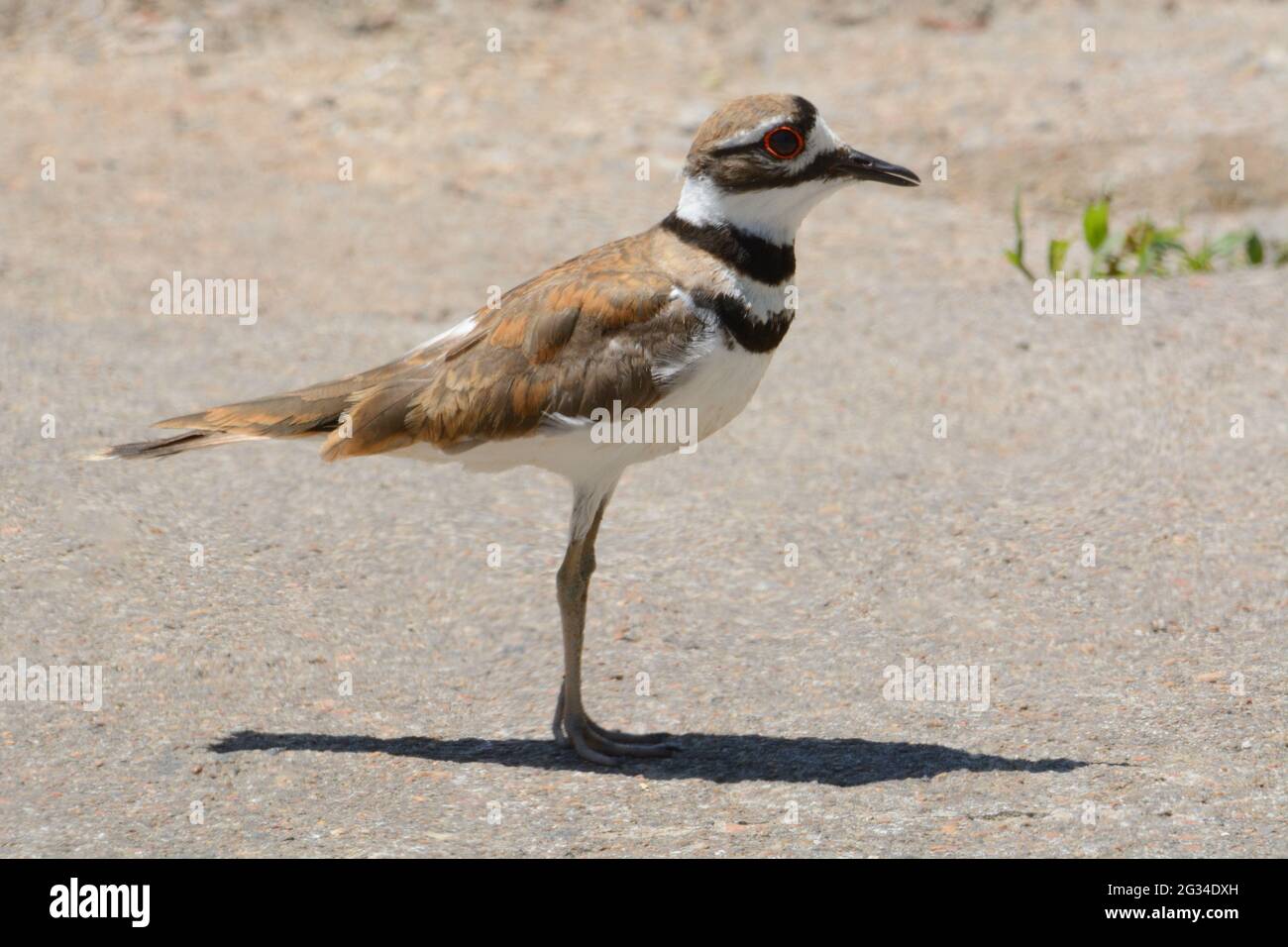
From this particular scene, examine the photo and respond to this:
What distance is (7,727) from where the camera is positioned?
5430mm

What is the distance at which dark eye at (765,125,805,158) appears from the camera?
16.8 ft

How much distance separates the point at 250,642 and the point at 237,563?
0.65 metres

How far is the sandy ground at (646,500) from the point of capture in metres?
5.10

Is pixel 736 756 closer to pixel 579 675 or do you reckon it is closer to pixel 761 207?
pixel 579 675

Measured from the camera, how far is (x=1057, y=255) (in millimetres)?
9781

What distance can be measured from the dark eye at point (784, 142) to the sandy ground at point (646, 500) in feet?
6.32

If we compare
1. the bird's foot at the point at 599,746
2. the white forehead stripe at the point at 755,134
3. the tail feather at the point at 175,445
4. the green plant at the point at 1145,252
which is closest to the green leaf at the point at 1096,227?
the green plant at the point at 1145,252

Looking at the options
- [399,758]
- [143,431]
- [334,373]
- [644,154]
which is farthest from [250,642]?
[644,154]

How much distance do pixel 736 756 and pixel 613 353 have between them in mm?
1395

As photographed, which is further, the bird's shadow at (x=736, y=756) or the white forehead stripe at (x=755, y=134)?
the bird's shadow at (x=736, y=756)

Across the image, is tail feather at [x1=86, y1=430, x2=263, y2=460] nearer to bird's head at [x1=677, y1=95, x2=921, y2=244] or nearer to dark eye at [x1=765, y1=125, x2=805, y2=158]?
bird's head at [x1=677, y1=95, x2=921, y2=244]

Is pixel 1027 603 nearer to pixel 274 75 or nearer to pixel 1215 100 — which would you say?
pixel 1215 100

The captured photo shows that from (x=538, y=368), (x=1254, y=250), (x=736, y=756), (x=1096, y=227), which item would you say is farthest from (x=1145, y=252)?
(x=538, y=368)

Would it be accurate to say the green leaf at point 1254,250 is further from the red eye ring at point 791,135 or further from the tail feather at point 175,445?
the tail feather at point 175,445
